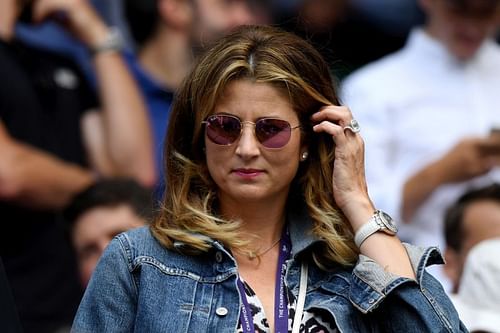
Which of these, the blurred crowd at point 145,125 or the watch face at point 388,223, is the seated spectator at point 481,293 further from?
the watch face at point 388,223

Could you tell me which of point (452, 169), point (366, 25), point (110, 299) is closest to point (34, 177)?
point (452, 169)

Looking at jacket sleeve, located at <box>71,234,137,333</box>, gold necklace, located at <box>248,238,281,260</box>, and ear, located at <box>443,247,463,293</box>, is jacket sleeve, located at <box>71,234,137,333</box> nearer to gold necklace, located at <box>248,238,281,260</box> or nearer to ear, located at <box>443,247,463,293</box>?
gold necklace, located at <box>248,238,281,260</box>

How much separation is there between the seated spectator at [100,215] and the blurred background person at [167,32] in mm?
1070

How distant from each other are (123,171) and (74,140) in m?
0.28

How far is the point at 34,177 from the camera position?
5305 millimetres

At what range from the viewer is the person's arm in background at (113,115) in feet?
19.2

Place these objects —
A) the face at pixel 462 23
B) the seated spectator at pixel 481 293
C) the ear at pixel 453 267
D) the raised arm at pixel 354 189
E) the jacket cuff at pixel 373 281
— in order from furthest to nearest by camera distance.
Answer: the face at pixel 462 23 → the ear at pixel 453 267 → the seated spectator at pixel 481 293 → the raised arm at pixel 354 189 → the jacket cuff at pixel 373 281

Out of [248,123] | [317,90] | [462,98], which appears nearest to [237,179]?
[248,123]

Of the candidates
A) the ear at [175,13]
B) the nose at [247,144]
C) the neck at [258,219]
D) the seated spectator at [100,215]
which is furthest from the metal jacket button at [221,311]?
the ear at [175,13]

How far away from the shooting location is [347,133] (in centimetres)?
338

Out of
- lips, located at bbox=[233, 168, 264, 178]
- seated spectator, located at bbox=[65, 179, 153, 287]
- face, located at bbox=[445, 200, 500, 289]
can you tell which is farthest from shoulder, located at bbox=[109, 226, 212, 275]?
face, located at bbox=[445, 200, 500, 289]

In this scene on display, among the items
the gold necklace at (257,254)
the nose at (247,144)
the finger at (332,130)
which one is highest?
the finger at (332,130)

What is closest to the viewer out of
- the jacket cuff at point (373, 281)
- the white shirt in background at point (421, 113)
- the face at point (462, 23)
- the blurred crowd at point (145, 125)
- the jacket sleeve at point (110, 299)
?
the jacket sleeve at point (110, 299)

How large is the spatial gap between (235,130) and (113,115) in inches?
107
